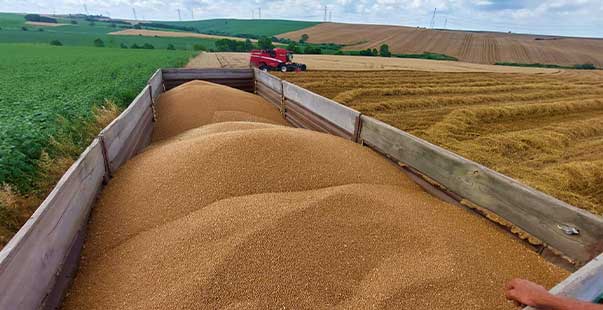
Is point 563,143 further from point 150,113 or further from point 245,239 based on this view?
point 150,113

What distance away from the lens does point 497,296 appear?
161cm

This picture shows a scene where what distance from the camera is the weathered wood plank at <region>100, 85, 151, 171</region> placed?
2.82 metres

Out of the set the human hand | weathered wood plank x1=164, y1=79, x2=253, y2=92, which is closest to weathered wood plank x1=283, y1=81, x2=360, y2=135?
the human hand

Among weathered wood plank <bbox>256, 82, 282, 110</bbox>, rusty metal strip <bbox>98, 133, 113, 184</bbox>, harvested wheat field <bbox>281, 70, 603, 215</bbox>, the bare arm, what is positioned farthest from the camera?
weathered wood plank <bbox>256, 82, 282, 110</bbox>

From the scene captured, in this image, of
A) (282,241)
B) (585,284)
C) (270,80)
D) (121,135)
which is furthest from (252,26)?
(585,284)

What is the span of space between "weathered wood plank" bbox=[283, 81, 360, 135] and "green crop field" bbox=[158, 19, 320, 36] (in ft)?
241

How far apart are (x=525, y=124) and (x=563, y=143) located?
173cm

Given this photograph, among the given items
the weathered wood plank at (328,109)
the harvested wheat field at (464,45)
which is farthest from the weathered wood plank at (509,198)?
the harvested wheat field at (464,45)

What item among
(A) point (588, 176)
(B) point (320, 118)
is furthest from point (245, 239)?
(A) point (588, 176)

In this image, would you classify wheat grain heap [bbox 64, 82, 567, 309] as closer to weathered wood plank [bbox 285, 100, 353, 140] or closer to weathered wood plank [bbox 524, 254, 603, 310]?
weathered wood plank [bbox 524, 254, 603, 310]

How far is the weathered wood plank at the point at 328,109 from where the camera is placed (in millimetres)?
3541

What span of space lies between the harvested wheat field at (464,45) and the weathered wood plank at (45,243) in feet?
141

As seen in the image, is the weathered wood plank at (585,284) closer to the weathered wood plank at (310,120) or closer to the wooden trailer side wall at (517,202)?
the wooden trailer side wall at (517,202)

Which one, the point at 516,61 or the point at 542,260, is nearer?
the point at 542,260
